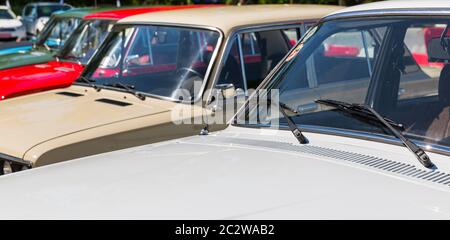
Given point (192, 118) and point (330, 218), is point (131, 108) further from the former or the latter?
point (330, 218)

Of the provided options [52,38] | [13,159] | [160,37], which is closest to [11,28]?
[52,38]

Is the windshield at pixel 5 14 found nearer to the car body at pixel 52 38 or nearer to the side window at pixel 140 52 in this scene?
the car body at pixel 52 38

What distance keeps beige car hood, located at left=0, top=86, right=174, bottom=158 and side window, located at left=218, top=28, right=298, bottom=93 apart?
61 cm

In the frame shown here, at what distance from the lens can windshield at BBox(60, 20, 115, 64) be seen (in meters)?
7.70

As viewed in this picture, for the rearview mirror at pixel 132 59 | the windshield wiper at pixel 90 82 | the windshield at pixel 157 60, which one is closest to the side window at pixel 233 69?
the windshield at pixel 157 60

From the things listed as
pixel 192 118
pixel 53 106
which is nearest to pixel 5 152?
pixel 53 106

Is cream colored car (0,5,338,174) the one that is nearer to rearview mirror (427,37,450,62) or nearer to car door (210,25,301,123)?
car door (210,25,301,123)

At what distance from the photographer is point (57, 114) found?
450 centimetres

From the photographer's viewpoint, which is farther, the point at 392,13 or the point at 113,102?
the point at 113,102

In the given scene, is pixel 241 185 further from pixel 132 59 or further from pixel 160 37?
pixel 132 59

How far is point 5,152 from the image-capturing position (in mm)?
3941

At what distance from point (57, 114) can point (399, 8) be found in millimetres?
2565

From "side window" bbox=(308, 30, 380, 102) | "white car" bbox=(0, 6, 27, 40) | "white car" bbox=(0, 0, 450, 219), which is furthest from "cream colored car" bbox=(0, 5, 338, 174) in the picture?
"white car" bbox=(0, 6, 27, 40)

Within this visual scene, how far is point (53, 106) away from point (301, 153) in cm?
270
